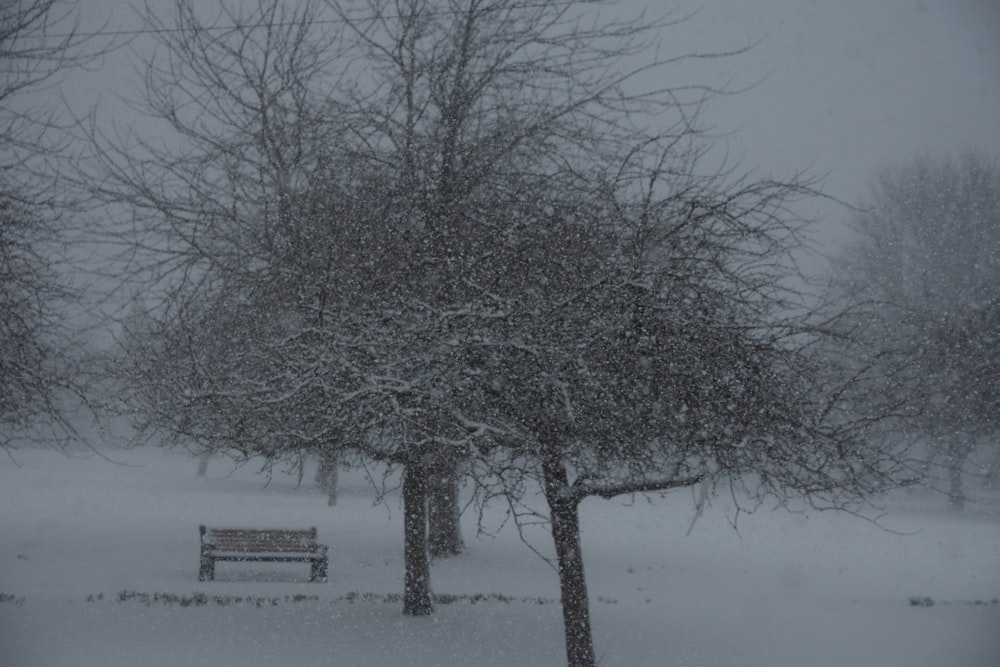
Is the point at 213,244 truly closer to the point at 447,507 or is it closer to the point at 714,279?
the point at 714,279

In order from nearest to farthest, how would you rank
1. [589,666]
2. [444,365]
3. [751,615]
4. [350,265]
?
[444,365] < [589,666] < [350,265] < [751,615]

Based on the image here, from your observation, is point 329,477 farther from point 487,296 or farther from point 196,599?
point 487,296

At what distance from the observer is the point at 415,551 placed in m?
9.54

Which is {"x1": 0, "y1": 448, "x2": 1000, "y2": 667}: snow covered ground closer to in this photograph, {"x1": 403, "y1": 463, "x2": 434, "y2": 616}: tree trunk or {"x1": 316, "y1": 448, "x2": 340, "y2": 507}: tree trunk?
{"x1": 403, "y1": 463, "x2": 434, "y2": 616}: tree trunk

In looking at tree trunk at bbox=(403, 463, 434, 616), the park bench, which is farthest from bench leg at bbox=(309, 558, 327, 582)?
tree trunk at bbox=(403, 463, 434, 616)

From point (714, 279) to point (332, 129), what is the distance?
414 centimetres

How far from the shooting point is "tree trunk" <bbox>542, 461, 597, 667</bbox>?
6562mm

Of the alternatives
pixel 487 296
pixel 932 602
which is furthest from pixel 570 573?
pixel 932 602

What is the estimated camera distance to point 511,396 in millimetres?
5379

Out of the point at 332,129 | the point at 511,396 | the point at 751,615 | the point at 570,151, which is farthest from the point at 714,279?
the point at 751,615

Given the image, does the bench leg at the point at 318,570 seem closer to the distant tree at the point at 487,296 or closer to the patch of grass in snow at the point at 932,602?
the distant tree at the point at 487,296

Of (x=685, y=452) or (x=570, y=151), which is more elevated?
(x=570, y=151)

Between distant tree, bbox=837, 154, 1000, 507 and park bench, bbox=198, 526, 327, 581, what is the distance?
38.4 feet

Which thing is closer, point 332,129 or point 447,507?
point 332,129
